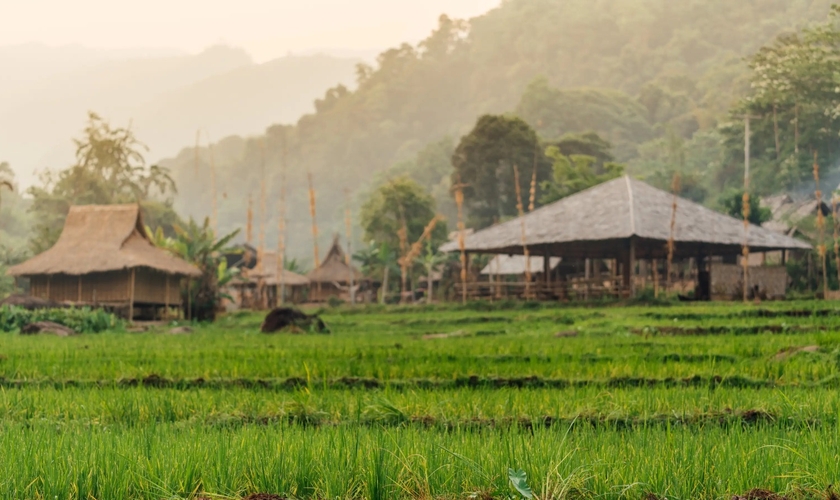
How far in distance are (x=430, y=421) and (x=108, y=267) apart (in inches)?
817

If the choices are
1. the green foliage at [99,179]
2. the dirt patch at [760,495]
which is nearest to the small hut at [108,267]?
the green foliage at [99,179]

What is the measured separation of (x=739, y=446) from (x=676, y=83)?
85.5m

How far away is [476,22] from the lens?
12050cm

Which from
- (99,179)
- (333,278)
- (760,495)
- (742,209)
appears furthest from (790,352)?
(99,179)

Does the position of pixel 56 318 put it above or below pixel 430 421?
below

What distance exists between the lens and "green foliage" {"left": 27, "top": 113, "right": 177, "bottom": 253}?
1817 inches

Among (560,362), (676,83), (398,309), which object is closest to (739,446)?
(560,362)

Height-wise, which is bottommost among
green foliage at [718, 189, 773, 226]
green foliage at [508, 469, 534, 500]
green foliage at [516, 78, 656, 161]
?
green foliage at [508, 469, 534, 500]

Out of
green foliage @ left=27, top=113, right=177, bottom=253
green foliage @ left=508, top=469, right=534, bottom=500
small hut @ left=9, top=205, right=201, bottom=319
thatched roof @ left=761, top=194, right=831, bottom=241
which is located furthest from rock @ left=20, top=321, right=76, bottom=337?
green foliage @ left=27, top=113, right=177, bottom=253

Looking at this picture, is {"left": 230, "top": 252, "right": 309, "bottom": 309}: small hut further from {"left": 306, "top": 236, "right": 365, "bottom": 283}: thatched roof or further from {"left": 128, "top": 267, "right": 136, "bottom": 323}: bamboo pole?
{"left": 128, "top": 267, "right": 136, "bottom": 323}: bamboo pole

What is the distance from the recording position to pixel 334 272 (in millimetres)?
45812

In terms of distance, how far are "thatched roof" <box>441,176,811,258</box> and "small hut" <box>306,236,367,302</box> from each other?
18096mm

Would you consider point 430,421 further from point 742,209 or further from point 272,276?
point 272,276

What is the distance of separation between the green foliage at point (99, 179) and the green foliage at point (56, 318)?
91.5 feet
